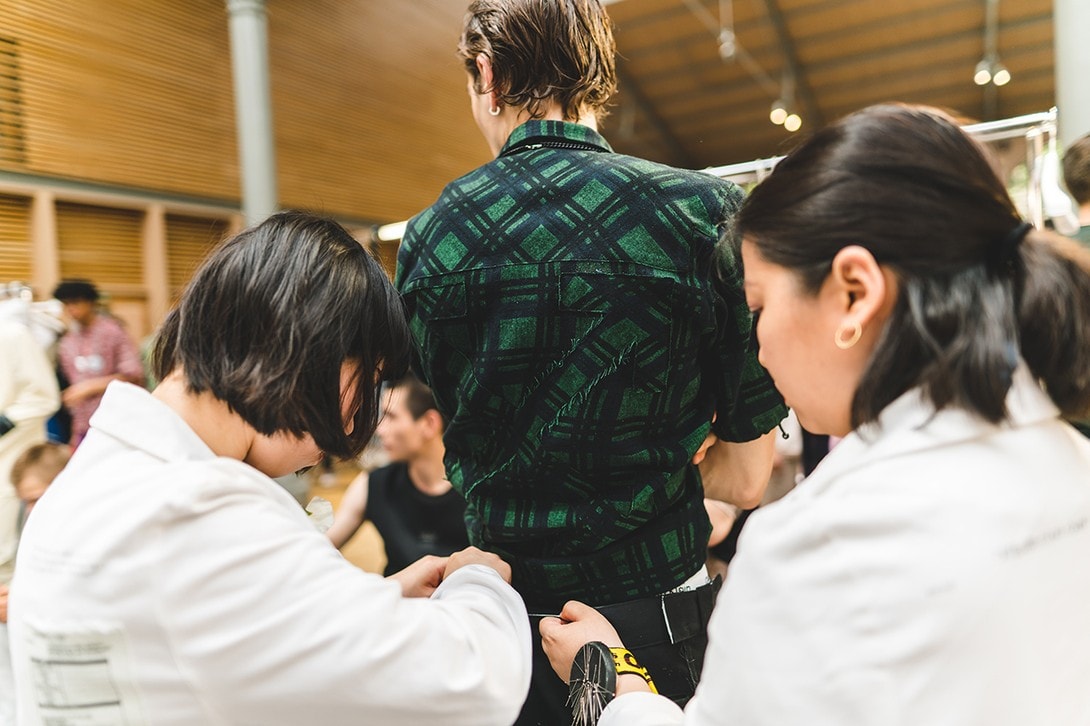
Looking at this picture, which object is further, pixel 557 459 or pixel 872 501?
pixel 557 459

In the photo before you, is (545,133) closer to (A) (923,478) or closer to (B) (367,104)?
(A) (923,478)

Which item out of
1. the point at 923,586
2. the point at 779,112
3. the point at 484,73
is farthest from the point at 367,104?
the point at 923,586

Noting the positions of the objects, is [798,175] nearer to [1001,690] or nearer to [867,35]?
[1001,690]

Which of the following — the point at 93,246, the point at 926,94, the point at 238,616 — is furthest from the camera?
the point at 926,94

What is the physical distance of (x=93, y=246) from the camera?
6531mm

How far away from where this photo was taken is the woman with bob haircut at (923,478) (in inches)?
25.7

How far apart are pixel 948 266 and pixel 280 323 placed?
2.31 feet

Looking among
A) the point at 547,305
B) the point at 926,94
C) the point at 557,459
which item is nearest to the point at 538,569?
the point at 557,459

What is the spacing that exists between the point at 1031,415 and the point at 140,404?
36.1 inches

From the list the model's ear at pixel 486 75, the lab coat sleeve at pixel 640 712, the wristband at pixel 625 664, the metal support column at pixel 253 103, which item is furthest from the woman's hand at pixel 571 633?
the metal support column at pixel 253 103

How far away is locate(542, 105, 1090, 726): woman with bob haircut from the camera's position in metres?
0.65

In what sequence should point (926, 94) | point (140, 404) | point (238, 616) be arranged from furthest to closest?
point (926, 94) < point (140, 404) < point (238, 616)

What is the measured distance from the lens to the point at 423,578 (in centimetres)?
125

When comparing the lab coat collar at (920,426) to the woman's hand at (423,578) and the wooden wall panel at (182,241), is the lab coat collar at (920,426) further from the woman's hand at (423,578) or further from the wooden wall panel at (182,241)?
the wooden wall panel at (182,241)
